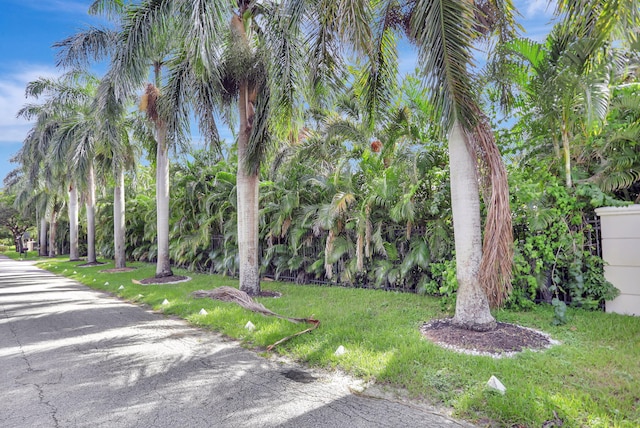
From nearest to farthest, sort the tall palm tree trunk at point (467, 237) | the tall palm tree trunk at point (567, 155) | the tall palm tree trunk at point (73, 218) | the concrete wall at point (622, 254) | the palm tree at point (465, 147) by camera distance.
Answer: the palm tree at point (465, 147) → the tall palm tree trunk at point (467, 237) → the concrete wall at point (622, 254) → the tall palm tree trunk at point (567, 155) → the tall palm tree trunk at point (73, 218)

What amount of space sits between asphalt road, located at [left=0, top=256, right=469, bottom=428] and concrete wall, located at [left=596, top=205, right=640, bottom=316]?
13.8 feet

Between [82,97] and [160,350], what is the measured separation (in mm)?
19328

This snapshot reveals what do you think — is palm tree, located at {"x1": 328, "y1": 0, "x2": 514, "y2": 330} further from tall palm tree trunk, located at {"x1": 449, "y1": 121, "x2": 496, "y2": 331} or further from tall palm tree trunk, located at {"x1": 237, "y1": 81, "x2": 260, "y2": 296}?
tall palm tree trunk, located at {"x1": 237, "y1": 81, "x2": 260, "y2": 296}

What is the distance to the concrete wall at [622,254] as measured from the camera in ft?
17.0

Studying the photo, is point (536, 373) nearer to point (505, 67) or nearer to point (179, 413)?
point (179, 413)

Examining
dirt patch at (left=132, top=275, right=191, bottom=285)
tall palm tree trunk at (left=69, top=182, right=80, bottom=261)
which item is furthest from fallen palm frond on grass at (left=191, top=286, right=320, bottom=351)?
tall palm tree trunk at (left=69, top=182, right=80, bottom=261)

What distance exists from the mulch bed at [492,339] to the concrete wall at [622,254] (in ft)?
5.67

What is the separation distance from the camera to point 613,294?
5332 mm

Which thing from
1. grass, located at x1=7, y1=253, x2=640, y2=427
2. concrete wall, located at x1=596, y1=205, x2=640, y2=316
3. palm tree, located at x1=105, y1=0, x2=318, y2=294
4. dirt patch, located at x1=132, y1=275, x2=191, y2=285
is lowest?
dirt patch, located at x1=132, y1=275, x2=191, y2=285

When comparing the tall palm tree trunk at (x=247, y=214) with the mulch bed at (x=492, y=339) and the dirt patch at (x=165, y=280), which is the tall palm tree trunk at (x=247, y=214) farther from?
the mulch bed at (x=492, y=339)

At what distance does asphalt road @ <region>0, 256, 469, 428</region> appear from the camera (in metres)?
3.02

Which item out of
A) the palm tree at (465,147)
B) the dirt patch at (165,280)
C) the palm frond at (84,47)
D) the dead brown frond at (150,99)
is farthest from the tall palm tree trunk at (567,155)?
the palm frond at (84,47)

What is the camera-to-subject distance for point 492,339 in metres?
4.45

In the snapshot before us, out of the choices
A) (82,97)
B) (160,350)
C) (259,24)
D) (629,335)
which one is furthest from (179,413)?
(82,97)
